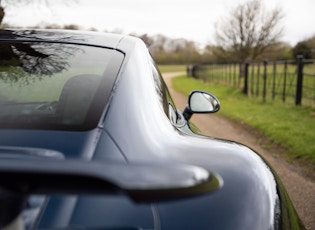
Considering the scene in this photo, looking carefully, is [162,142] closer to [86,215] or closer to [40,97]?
[86,215]

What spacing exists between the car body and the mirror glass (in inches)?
35.9

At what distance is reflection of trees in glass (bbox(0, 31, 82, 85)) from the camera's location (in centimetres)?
187

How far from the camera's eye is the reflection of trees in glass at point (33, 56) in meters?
1.87

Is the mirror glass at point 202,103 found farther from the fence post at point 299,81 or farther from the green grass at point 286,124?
the fence post at point 299,81

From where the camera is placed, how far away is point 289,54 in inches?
1759

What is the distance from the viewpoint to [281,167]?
5.81 m

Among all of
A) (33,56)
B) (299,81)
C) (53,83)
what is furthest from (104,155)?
(299,81)

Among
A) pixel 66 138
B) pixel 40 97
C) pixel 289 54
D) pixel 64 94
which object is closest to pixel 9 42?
pixel 40 97

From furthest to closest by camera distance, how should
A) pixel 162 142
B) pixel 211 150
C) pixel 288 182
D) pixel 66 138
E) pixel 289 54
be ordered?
pixel 289 54 < pixel 288 182 < pixel 211 150 < pixel 162 142 < pixel 66 138

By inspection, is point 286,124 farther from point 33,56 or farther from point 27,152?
point 27,152

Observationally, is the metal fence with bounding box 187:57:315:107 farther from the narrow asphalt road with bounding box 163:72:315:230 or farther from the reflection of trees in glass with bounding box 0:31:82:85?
the reflection of trees in glass with bounding box 0:31:82:85

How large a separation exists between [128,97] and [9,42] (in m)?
0.84

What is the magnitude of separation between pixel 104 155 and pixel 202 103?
6.22 ft

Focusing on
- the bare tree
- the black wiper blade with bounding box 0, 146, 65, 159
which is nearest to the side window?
the black wiper blade with bounding box 0, 146, 65, 159
